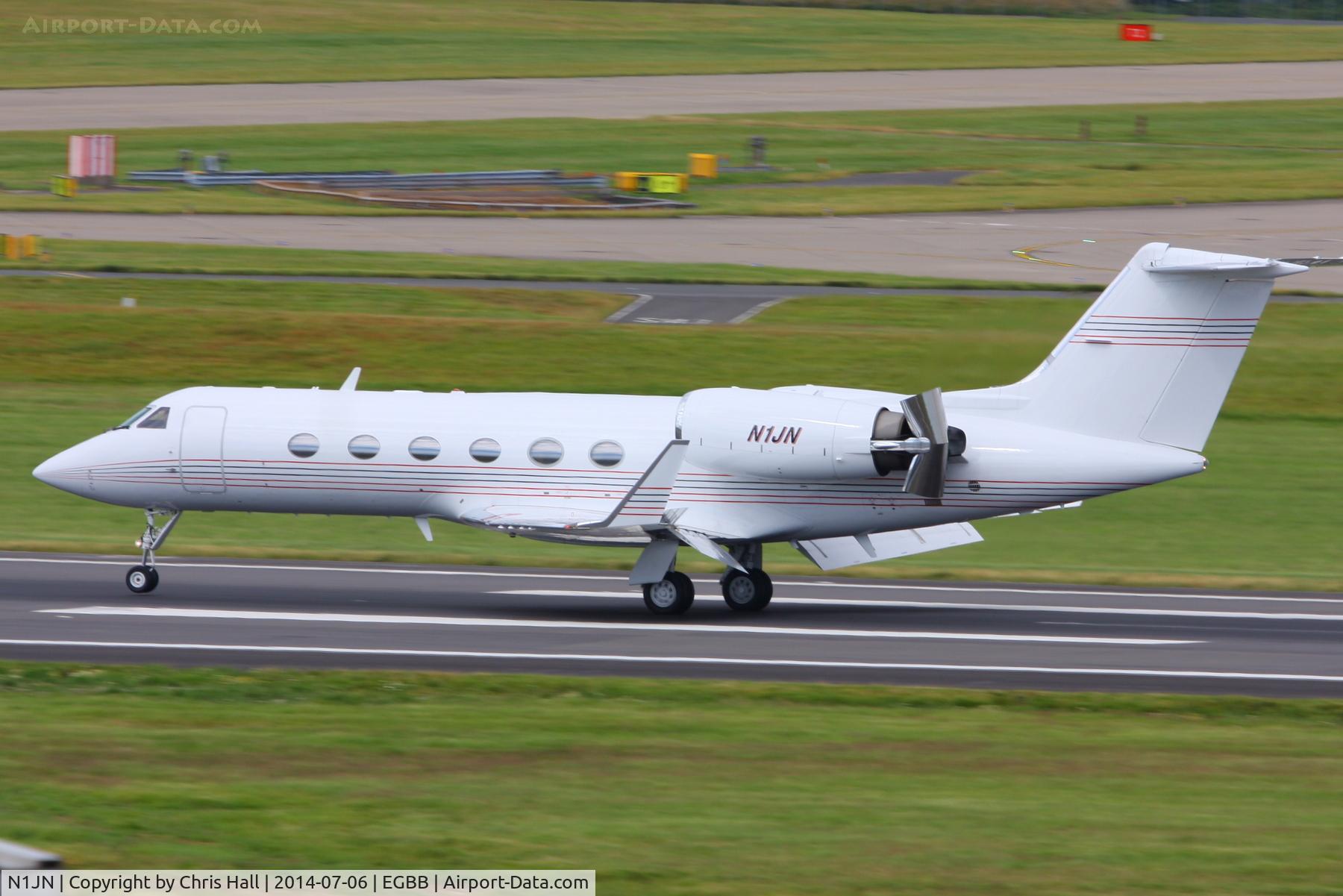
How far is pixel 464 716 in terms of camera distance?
16438mm

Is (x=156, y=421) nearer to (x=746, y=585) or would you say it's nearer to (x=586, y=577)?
(x=586, y=577)

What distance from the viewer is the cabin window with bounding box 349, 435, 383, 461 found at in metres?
24.4

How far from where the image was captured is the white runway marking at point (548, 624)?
22.5 m

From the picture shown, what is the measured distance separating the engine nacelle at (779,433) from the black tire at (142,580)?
7712mm

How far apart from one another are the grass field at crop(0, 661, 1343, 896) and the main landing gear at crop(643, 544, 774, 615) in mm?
5100

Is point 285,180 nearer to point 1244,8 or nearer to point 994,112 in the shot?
point 994,112

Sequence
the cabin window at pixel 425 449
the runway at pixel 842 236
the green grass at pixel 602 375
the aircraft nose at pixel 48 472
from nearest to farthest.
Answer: the cabin window at pixel 425 449
the aircraft nose at pixel 48 472
the green grass at pixel 602 375
the runway at pixel 842 236

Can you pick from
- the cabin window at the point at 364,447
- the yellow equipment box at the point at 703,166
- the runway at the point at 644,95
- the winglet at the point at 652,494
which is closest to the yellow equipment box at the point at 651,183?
the yellow equipment box at the point at 703,166

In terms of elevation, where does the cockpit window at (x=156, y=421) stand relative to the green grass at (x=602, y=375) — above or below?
above

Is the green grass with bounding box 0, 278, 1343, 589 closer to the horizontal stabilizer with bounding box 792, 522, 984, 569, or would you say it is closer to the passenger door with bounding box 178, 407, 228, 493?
the horizontal stabilizer with bounding box 792, 522, 984, 569

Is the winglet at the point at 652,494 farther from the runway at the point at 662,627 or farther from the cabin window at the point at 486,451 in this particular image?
the cabin window at the point at 486,451

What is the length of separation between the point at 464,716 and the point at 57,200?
52.9m

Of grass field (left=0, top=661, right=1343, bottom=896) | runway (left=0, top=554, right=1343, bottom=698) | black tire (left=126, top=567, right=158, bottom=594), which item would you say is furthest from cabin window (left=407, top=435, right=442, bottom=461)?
grass field (left=0, top=661, right=1343, bottom=896)

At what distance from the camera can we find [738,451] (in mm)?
23422
